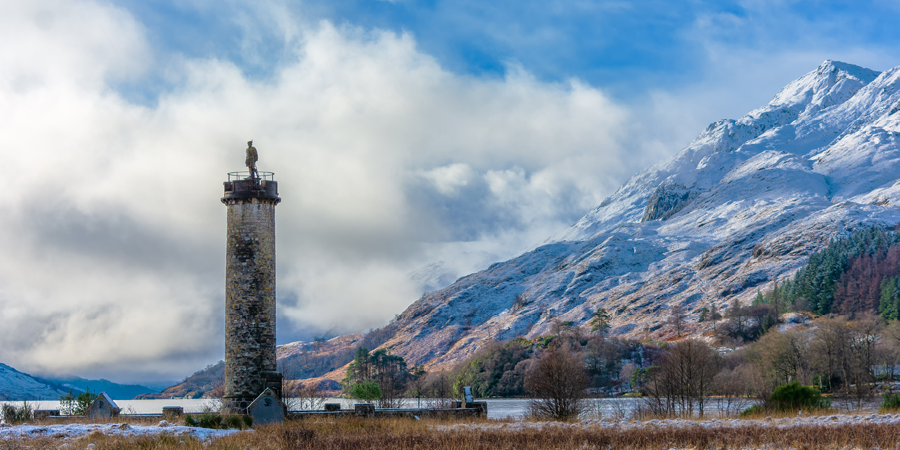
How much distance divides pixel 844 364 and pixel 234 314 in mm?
84271

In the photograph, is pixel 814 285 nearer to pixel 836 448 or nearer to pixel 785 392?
pixel 785 392

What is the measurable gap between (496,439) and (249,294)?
14.6m

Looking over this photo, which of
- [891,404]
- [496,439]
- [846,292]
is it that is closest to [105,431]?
[496,439]

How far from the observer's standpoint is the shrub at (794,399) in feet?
146

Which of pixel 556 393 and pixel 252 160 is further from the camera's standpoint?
pixel 556 393

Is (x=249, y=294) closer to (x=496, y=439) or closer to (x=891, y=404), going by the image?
(x=496, y=439)

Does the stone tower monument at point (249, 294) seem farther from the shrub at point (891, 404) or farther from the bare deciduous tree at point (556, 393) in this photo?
the shrub at point (891, 404)

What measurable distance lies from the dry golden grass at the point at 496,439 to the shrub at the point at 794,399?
58.1ft

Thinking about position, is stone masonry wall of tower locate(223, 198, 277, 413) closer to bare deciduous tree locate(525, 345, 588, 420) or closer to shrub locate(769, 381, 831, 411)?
bare deciduous tree locate(525, 345, 588, 420)

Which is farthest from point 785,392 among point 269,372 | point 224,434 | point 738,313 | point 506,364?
point 738,313

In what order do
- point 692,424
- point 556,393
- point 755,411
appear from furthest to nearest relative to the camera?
1. point 755,411
2. point 556,393
3. point 692,424

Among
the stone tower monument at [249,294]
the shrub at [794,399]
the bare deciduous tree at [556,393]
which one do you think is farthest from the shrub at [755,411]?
the stone tower monument at [249,294]

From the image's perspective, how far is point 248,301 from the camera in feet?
110

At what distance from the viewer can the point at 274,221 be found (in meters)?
34.9
